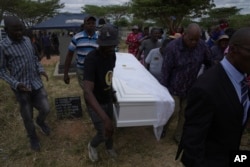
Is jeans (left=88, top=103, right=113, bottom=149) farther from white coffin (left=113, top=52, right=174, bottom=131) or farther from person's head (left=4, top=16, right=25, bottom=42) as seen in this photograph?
person's head (left=4, top=16, right=25, bottom=42)

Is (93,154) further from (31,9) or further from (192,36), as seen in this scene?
(31,9)

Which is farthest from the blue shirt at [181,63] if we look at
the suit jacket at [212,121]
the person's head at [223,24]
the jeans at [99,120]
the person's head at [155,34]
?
the person's head at [223,24]

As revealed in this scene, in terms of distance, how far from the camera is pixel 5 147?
374 cm

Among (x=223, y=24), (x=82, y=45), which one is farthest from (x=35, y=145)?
(x=223, y=24)

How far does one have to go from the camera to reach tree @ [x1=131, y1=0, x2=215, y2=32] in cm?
2275

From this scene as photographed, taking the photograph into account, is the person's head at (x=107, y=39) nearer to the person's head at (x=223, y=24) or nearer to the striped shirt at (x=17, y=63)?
the striped shirt at (x=17, y=63)

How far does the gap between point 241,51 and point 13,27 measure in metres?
2.47

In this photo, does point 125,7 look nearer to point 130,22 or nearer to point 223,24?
point 130,22

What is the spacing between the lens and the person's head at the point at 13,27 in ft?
9.95

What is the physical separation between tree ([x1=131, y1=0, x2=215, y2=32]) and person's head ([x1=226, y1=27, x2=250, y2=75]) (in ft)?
70.3

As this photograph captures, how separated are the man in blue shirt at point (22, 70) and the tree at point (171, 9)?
19880 mm

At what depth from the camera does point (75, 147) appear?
367 centimetres

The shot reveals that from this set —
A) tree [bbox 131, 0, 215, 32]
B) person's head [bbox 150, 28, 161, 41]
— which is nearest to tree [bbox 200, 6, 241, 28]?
tree [bbox 131, 0, 215, 32]

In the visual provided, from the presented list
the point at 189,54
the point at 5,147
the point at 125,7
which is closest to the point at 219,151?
the point at 189,54
